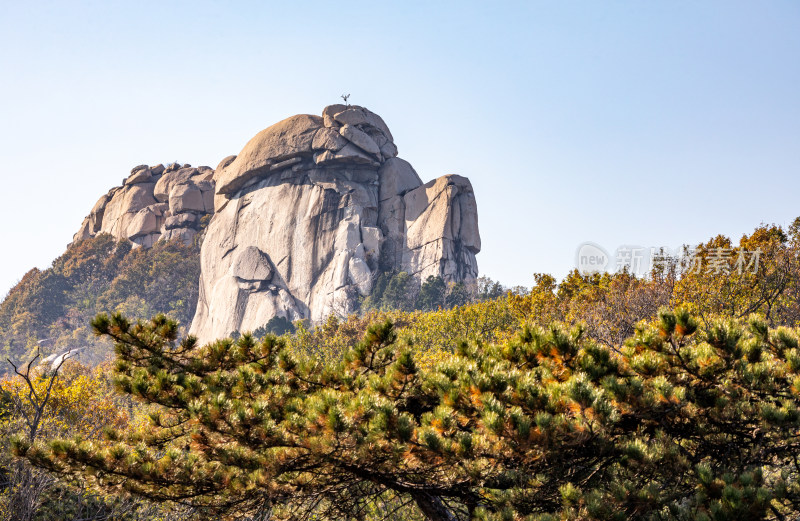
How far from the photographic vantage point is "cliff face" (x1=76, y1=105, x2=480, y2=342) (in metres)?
46.0

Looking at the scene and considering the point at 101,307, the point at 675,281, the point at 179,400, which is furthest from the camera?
A: the point at 101,307

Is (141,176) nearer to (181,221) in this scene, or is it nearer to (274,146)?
(181,221)

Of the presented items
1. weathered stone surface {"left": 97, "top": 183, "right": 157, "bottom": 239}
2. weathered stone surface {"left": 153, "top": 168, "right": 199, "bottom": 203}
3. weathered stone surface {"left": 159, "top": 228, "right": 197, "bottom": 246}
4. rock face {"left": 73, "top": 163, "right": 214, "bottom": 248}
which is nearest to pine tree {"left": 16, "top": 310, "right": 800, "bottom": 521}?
weathered stone surface {"left": 159, "top": 228, "right": 197, "bottom": 246}

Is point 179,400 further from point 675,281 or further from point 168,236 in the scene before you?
point 168,236

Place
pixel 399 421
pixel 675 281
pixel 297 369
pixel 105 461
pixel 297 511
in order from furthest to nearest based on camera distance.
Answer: pixel 675 281 < pixel 297 511 < pixel 297 369 < pixel 105 461 < pixel 399 421

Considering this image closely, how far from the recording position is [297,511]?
550 centimetres

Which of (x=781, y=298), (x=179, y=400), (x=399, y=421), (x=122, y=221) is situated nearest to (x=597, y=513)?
(x=399, y=421)

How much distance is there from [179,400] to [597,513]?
10.2 feet

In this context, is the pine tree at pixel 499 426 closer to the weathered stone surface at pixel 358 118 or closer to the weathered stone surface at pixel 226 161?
the weathered stone surface at pixel 358 118

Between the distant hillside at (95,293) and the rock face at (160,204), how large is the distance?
141 cm

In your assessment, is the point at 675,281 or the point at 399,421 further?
the point at 675,281

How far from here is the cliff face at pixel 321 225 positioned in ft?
151

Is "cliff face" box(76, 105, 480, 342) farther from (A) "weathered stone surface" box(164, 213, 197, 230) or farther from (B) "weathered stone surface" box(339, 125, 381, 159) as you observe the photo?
(A) "weathered stone surface" box(164, 213, 197, 230)

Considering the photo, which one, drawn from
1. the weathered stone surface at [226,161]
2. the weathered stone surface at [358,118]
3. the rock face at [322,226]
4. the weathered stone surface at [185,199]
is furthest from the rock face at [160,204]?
the weathered stone surface at [358,118]
